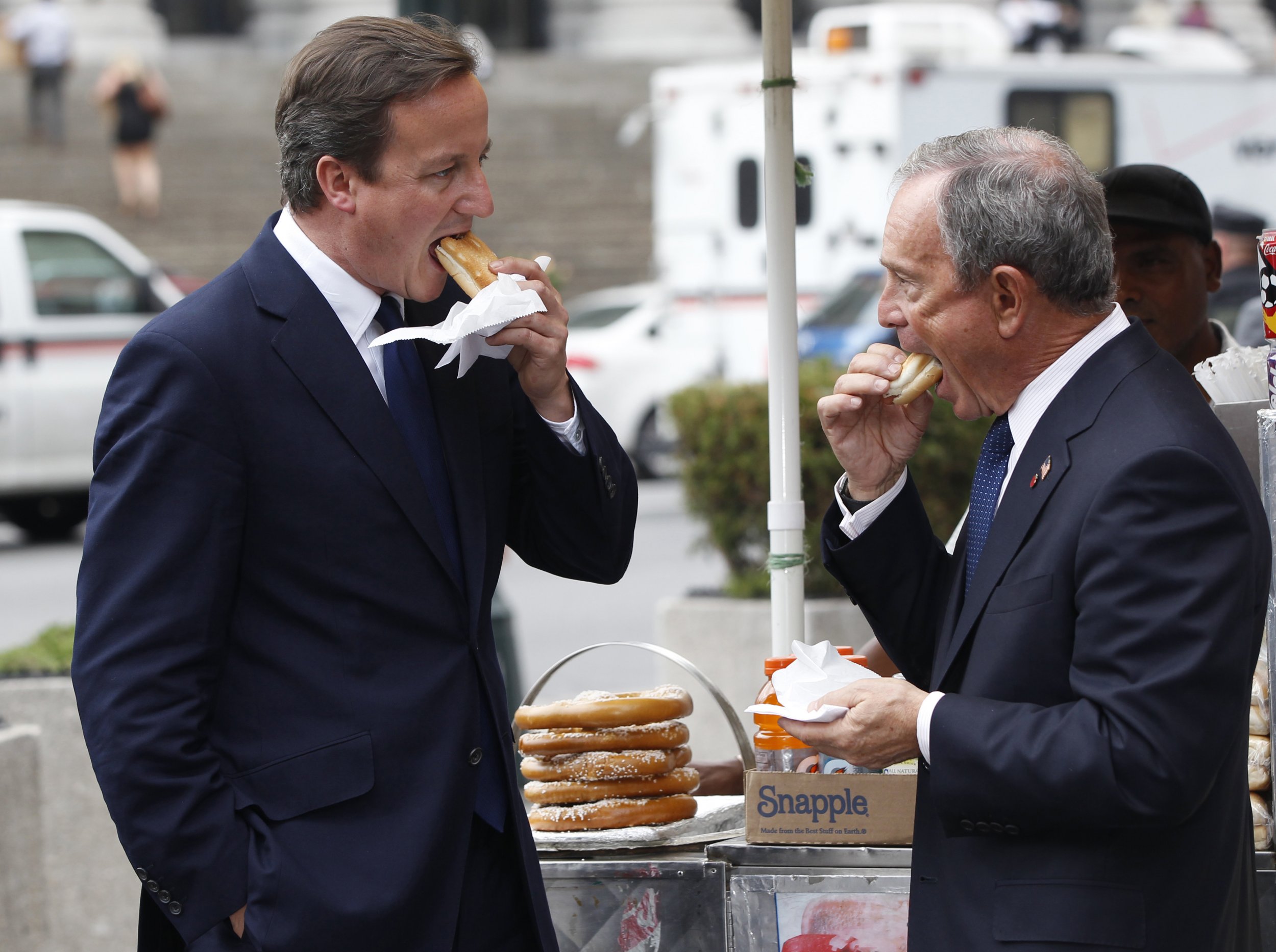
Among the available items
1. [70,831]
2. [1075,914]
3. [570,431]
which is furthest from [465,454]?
[70,831]

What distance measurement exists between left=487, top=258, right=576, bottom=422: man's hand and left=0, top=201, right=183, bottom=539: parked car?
10.9 meters

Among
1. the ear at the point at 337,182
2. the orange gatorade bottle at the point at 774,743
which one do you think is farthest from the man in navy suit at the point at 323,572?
the orange gatorade bottle at the point at 774,743

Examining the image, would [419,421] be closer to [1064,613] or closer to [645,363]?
[1064,613]

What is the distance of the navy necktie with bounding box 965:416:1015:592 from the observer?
99.3 inches

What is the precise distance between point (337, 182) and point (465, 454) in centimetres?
49

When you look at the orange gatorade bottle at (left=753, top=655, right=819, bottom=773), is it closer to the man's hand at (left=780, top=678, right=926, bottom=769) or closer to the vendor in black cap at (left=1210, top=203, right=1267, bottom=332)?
the man's hand at (left=780, top=678, right=926, bottom=769)

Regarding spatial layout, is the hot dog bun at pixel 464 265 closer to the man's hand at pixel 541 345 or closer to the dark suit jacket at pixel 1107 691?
the man's hand at pixel 541 345

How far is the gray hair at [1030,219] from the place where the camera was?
2311mm

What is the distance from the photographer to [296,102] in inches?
99.0

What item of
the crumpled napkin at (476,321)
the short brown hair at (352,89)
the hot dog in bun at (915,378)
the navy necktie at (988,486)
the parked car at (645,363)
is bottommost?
the parked car at (645,363)

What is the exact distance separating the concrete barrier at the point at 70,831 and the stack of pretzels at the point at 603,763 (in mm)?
2374

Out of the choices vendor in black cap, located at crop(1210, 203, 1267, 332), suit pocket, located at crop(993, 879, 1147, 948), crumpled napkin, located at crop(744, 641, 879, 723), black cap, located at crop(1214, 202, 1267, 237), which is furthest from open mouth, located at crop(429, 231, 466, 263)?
black cap, located at crop(1214, 202, 1267, 237)

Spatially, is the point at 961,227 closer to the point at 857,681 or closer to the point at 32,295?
the point at 857,681

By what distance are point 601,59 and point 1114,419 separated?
92.2ft
